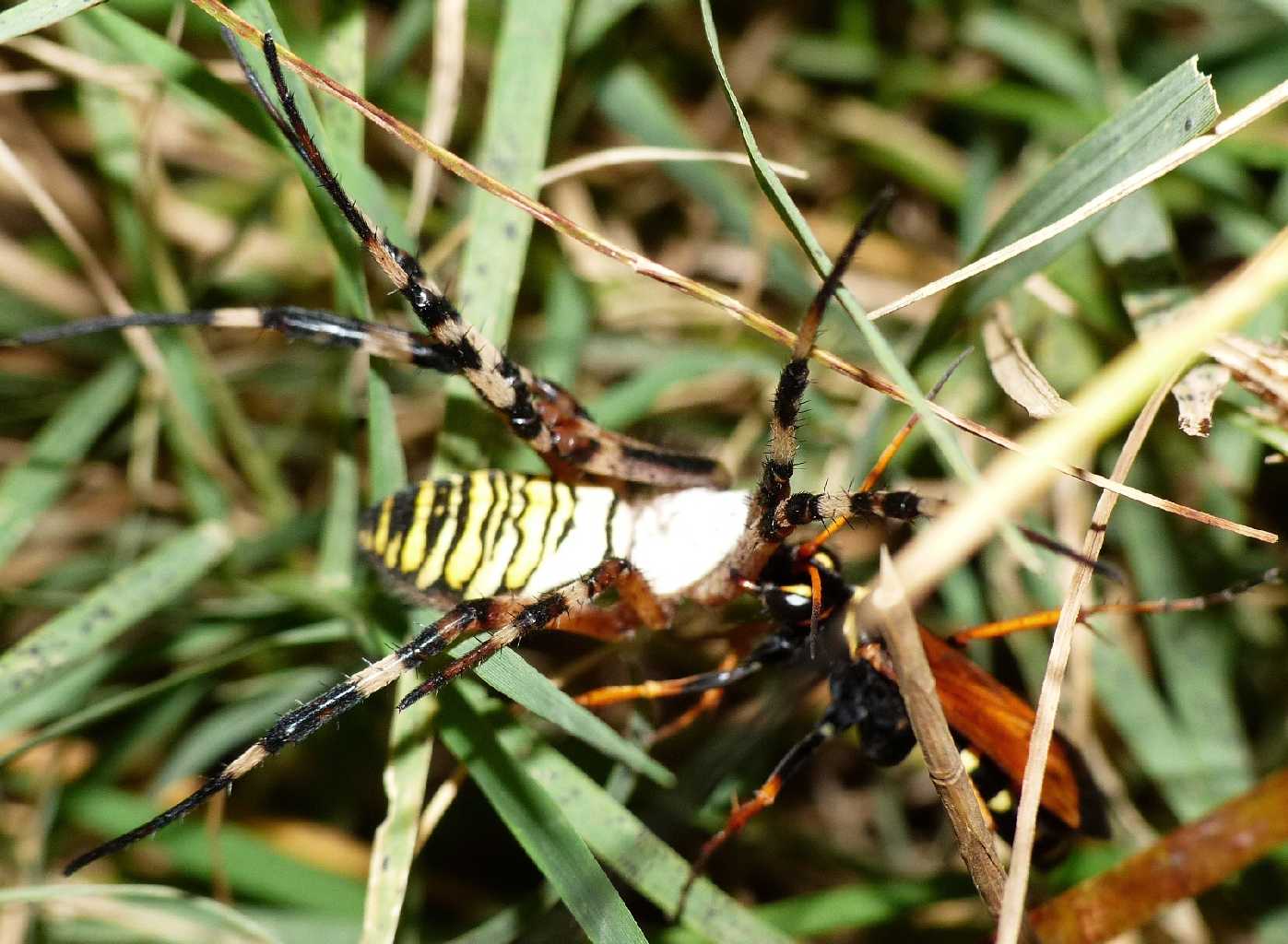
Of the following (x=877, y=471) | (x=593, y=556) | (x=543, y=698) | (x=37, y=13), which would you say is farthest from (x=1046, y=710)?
(x=37, y=13)

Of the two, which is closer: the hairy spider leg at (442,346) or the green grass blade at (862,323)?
the green grass blade at (862,323)

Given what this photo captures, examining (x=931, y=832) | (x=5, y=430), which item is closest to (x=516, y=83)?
(x=5, y=430)

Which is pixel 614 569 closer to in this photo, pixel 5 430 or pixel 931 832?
pixel 931 832

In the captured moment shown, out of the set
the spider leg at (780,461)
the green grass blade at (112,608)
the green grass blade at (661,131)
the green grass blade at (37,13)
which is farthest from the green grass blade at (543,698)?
the green grass blade at (661,131)

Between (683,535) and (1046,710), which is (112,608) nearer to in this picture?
(683,535)

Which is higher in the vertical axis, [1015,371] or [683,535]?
[683,535]

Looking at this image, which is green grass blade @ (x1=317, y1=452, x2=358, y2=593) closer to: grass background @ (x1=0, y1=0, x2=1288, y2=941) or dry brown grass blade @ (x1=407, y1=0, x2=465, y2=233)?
grass background @ (x1=0, y1=0, x2=1288, y2=941)

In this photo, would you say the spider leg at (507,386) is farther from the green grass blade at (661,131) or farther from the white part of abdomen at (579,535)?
the green grass blade at (661,131)
